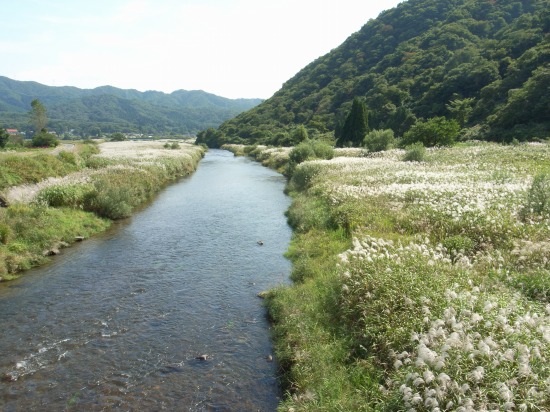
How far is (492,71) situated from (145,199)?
6898 cm

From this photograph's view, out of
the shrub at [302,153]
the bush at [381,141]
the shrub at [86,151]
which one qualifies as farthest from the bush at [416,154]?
the shrub at [86,151]

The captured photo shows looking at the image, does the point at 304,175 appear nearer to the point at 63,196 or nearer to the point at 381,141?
the point at 381,141

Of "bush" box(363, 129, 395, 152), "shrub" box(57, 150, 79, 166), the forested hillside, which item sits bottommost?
"shrub" box(57, 150, 79, 166)

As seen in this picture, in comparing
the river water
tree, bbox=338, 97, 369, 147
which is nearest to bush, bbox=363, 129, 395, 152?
tree, bbox=338, 97, 369, 147

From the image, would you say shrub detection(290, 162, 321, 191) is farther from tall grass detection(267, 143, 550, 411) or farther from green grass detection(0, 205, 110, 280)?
green grass detection(0, 205, 110, 280)

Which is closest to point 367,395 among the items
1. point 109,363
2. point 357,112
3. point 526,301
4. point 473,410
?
point 473,410

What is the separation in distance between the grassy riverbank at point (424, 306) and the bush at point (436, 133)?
26741 mm

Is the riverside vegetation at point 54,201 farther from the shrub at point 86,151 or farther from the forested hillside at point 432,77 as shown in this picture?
the forested hillside at point 432,77

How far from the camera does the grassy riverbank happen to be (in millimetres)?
5160

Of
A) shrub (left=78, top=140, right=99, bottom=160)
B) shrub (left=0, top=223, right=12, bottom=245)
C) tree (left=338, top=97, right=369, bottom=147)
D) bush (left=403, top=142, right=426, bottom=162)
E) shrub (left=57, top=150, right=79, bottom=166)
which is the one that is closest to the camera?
shrub (left=0, top=223, right=12, bottom=245)

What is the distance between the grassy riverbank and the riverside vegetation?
10.7 m

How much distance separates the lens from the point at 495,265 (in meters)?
9.27

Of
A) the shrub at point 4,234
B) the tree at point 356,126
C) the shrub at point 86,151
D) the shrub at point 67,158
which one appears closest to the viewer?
the shrub at point 4,234

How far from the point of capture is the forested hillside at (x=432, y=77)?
50.5 metres
